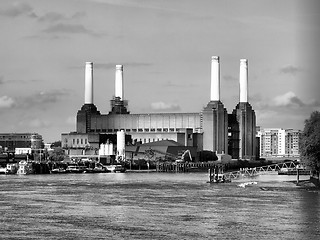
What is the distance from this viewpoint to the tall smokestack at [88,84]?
18262 cm

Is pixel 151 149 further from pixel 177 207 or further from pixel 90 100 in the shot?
pixel 177 207

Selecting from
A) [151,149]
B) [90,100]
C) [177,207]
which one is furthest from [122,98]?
[177,207]

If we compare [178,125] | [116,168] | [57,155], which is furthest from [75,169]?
[178,125]

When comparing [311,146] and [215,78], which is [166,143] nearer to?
[215,78]

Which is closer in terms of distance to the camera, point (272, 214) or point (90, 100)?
point (272, 214)

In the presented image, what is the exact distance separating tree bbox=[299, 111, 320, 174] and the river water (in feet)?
7.43

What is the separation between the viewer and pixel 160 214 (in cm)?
5038

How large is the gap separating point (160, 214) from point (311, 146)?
24820mm

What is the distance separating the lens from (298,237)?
40.7 metres

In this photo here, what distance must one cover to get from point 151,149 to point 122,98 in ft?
68.1

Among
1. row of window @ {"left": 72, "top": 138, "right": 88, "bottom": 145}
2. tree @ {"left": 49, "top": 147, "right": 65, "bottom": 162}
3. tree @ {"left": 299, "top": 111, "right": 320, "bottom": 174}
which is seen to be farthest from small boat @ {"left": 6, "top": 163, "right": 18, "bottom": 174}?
row of window @ {"left": 72, "top": 138, "right": 88, "bottom": 145}

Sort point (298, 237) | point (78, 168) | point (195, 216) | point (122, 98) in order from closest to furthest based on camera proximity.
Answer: point (298, 237) < point (195, 216) < point (78, 168) < point (122, 98)

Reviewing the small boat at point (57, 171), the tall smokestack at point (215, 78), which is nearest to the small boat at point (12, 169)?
the small boat at point (57, 171)

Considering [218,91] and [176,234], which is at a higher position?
[218,91]
